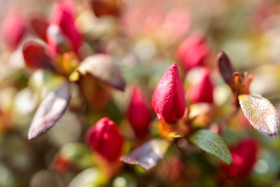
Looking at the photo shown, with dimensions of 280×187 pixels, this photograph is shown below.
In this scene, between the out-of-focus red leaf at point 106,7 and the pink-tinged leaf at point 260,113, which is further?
the out-of-focus red leaf at point 106,7

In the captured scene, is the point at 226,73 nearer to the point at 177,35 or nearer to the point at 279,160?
the point at 279,160

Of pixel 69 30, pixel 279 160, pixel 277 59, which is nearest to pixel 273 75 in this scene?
pixel 277 59

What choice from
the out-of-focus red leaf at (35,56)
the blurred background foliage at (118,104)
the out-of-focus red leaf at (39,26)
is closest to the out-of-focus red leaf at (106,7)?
the blurred background foliage at (118,104)

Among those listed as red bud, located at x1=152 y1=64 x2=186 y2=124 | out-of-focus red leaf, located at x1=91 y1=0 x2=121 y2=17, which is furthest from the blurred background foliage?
red bud, located at x1=152 y1=64 x2=186 y2=124

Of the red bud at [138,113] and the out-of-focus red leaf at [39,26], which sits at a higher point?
the out-of-focus red leaf at [39,26]

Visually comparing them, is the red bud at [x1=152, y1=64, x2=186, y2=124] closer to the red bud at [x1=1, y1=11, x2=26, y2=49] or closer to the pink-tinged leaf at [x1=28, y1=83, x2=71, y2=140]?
the pink-tinged leaf at [x1=28, y1=83, x2=71, y2=140]

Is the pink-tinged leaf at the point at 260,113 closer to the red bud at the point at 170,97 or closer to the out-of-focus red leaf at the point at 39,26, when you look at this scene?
the red bud at the point at 170,97

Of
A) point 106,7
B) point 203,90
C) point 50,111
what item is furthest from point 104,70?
point 106,7
